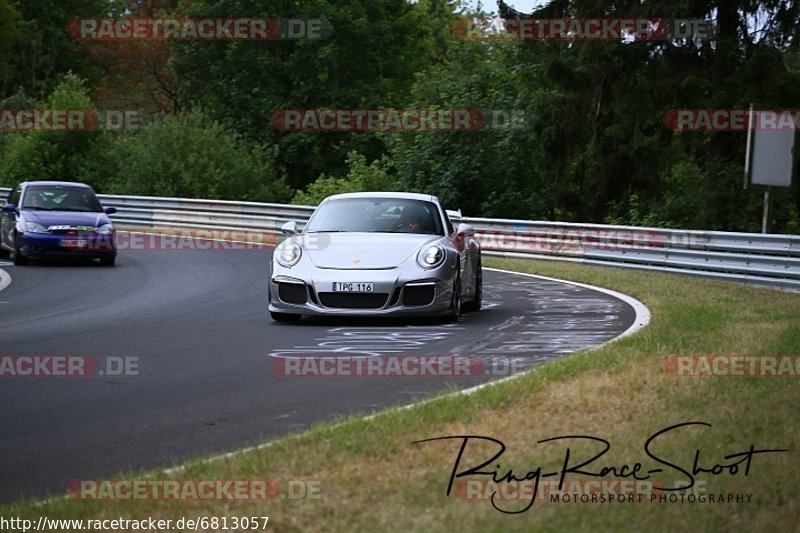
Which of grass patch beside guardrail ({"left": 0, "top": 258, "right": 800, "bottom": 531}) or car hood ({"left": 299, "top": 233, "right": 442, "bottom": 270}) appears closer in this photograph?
grass patch beside guardrail ({"left": 0, "top": 258, "right": 800, "bottom": 531})

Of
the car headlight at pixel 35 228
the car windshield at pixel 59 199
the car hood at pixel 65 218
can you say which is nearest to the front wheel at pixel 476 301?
the car hood at pixel 65 218

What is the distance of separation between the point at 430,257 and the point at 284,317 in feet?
5.59

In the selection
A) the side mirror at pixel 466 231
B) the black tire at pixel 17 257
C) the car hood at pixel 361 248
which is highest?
the side mirror at pixel 466 231

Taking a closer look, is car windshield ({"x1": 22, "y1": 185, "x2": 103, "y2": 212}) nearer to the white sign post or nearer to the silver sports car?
the silver sports car

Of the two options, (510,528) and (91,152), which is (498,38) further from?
(510,528)

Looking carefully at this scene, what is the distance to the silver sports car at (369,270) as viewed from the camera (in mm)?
13148

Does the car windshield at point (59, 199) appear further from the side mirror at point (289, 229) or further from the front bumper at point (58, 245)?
the side mirror at point (289, 229)

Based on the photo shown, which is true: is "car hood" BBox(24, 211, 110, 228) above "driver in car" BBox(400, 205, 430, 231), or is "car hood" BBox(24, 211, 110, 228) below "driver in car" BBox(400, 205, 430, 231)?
below

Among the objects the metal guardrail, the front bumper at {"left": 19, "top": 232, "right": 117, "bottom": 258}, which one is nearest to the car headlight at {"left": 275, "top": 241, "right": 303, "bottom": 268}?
the metal guardrail

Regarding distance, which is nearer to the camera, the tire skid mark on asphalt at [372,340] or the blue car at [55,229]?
the tire skid mark on asphalt at [372,340]

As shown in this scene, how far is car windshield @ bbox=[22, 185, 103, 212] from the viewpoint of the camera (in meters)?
23.8

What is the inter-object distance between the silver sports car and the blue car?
9293 mm

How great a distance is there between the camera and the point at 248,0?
52.7m

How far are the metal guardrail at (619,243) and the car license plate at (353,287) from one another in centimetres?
800
